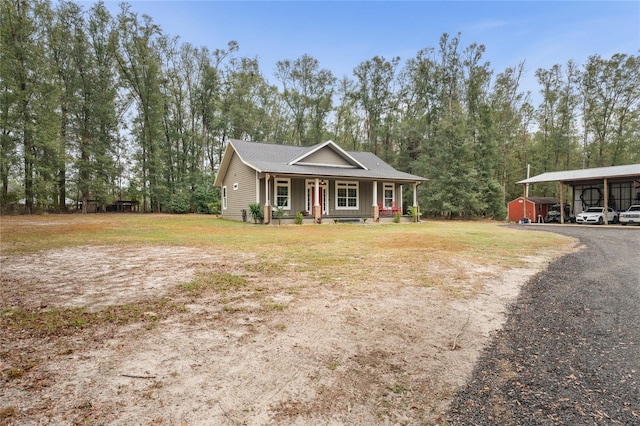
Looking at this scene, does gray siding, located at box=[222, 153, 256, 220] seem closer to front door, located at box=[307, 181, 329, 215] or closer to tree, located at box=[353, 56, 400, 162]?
front door, located at box=[307, 181, 329, 215]

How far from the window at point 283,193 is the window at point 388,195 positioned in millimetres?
7119

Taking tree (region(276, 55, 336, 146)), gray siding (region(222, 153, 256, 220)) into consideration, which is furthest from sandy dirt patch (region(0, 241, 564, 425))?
tree (region(276, 55, 336, 146))

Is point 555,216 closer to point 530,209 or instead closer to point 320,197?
point 530,209

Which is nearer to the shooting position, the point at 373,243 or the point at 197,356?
the point at 197,356

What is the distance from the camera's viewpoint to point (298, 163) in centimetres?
1973

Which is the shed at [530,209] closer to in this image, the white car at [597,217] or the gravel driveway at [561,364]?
the white car at [597,217]

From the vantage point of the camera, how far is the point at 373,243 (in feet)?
32.4

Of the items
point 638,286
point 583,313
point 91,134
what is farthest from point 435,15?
point 91,134

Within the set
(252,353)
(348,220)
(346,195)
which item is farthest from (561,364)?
(346,195)

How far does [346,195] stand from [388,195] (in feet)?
11.3

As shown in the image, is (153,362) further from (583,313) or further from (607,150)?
(607,150)

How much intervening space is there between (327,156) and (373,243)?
11.8 meters

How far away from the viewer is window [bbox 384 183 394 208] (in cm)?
2208

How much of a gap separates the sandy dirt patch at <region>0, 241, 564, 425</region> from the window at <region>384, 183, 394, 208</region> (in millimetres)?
17143
